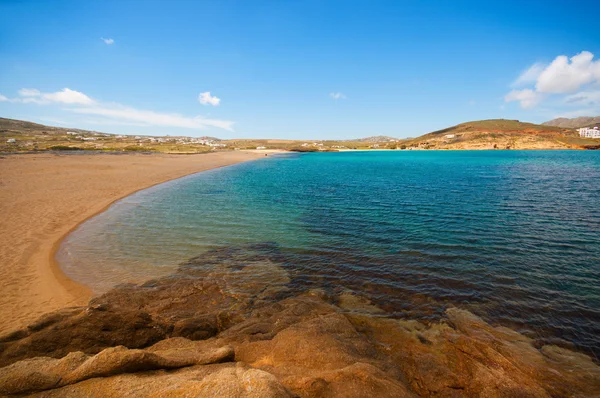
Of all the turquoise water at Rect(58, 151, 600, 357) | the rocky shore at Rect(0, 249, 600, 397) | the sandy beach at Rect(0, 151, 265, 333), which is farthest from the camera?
the turquoise water at Rect(58, 151, 600, 357)

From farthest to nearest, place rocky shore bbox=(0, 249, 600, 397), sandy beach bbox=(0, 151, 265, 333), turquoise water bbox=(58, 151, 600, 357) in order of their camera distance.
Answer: turquoise water bbox=(58, 151, 600, 357), sandy beach bbox=(0, 151, 265, 333), rocky shore bbox=(0, 249, 600, 397)

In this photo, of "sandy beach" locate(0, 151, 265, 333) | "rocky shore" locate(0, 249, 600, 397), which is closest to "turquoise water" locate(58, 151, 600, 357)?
"sandy beach" locate(0, 151, 265, 333)

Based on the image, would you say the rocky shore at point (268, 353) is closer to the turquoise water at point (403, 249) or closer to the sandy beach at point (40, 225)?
the turquoise water at point (403, 249)

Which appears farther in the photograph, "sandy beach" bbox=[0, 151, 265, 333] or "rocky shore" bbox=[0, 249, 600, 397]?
"sandy beach" bbox=[0, 151, 265, 333]

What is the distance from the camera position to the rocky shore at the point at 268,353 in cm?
503

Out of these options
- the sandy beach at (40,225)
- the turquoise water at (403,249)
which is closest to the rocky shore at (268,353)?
the turquoise water at (403,249)

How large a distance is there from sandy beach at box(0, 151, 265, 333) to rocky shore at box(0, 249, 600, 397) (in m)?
2.40

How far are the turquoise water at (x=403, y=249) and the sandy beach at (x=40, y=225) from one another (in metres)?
1.14

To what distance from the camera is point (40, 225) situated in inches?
818

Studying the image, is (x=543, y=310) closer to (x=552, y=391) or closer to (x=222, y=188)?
(x=552, y=391)

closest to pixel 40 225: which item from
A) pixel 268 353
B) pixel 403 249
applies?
pixel 268 353

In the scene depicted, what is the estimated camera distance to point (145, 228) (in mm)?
22156

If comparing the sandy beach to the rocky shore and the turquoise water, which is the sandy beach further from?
the rocky shore

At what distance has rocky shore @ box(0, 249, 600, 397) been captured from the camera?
503 cm
